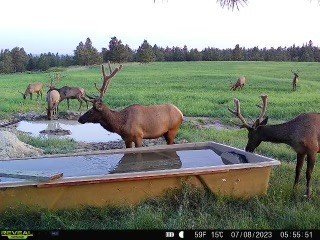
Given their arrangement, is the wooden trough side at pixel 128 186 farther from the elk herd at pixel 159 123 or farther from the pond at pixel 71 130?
the pond at pixel 71 130

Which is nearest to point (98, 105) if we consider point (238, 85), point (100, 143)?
point (100, 143)

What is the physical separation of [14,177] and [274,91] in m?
27.3

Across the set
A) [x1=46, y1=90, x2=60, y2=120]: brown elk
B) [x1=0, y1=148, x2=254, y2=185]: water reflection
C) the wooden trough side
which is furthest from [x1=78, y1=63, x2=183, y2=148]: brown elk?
[x1=46, y1=90, x2=60, y2=120]: brown elk

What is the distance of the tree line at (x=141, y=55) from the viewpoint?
84.3 metres

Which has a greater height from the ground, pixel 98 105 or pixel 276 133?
pixel 98 105

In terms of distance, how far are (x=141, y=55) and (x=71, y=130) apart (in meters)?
70.7

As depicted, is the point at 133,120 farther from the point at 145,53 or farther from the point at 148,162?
the point at 145,53

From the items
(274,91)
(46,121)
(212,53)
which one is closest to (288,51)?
(212,53)

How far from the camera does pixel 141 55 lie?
86.9 metres

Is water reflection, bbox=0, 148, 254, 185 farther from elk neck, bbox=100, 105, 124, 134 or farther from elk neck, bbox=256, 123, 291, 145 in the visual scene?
elk neck, bbox=100, 105, 124, 134

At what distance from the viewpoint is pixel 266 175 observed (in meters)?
7.21

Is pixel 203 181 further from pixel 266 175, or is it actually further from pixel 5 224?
pixel 5 224

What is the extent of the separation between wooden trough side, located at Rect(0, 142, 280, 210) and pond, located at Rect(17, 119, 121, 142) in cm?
776

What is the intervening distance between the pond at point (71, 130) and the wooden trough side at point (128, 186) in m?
7.76
